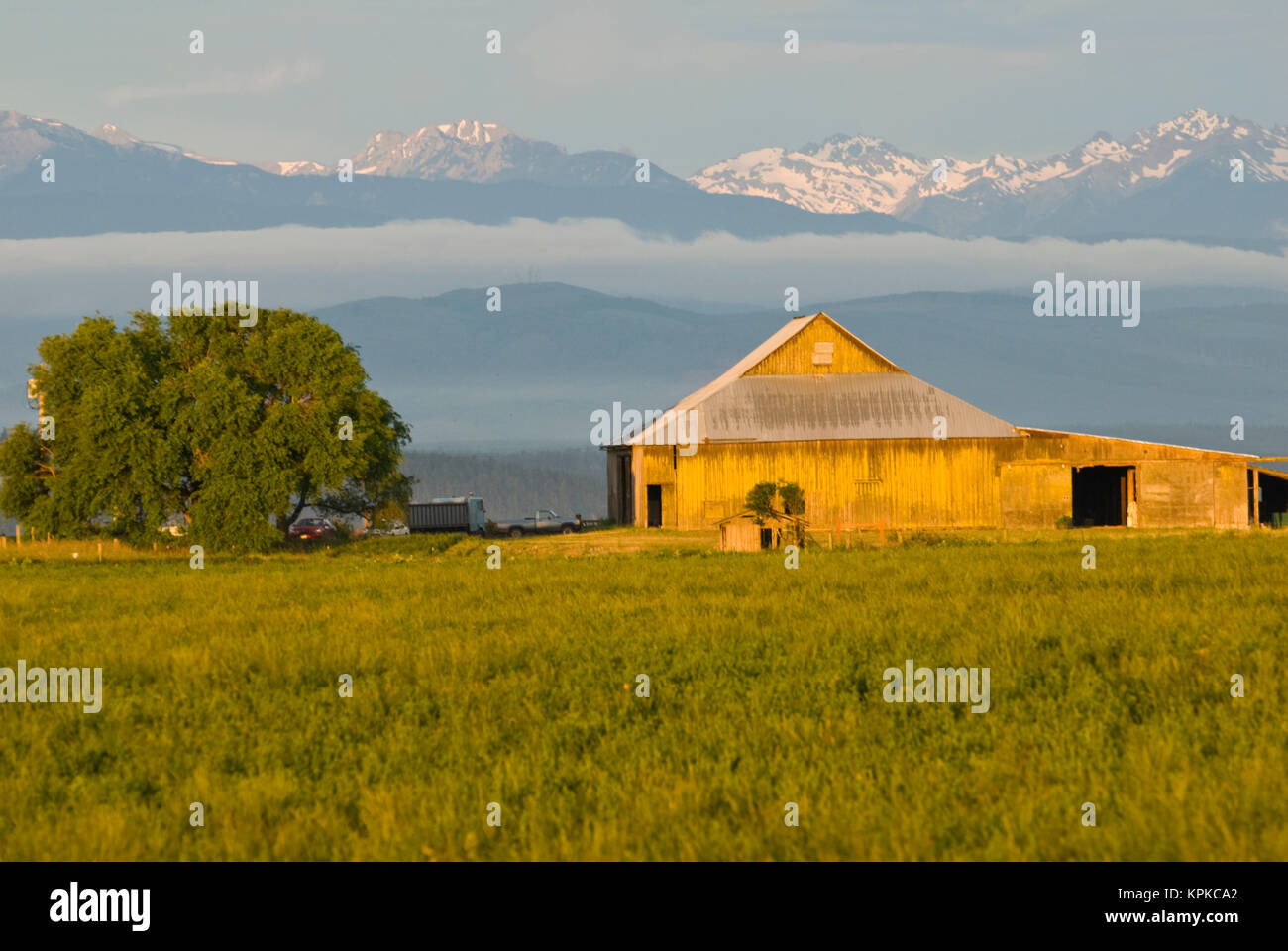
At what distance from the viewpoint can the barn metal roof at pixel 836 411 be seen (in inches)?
2601

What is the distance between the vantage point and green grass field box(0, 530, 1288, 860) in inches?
405

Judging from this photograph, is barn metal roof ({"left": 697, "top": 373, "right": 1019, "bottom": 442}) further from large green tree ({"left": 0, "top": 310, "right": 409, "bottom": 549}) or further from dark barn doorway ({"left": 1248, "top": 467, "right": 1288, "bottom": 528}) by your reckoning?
large green tree ({"left": 0, "top": 310, "right": 409, "bottom": 549})

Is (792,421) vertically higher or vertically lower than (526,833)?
higher

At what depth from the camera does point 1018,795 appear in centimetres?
1072

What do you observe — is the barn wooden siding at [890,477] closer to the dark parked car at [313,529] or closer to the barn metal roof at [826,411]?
the barn metal roof at [826,411]

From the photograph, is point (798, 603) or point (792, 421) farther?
point (792, 421)

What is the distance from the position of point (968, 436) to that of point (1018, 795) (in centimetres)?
5698

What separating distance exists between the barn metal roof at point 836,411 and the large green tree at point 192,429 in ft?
57.0

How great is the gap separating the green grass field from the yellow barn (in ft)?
121

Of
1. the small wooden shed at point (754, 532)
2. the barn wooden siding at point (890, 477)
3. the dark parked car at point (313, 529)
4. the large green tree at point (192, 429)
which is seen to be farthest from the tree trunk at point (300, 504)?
the small wooden shed at point (754, 532)

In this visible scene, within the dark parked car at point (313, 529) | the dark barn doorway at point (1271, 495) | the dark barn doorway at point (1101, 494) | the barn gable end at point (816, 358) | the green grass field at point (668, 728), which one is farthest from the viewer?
the barn gable end at point (816, 358)

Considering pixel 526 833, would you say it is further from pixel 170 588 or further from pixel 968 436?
pixel 968 436
